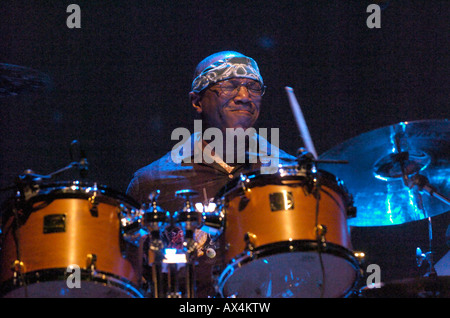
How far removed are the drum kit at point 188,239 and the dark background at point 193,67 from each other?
1584 mm

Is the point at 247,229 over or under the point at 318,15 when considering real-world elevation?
under

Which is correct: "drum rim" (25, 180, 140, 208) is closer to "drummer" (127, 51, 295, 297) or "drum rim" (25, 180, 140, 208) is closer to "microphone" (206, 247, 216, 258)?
"microphone" (206, 247, 216, 258)

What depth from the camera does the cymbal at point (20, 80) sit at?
290 cm

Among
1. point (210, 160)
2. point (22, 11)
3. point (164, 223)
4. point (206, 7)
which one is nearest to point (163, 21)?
point (206, 7)

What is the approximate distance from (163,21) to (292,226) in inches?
96.8

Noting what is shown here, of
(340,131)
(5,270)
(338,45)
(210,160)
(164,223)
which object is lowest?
(5,270)

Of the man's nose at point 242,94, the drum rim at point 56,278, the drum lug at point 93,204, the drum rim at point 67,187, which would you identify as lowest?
the drum rim at point 56,278

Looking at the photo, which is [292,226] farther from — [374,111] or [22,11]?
[22,11]

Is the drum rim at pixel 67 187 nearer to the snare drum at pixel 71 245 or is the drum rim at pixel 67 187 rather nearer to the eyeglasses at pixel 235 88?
the snare drum at pixel 71 245

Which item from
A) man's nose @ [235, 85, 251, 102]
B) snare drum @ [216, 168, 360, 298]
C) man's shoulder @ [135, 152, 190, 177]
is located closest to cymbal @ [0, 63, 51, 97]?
man's shoulder @ [135, 152, 190, 177]

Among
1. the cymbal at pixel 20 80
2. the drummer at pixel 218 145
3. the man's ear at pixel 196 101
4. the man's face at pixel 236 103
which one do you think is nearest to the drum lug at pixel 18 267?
the cymbal at pixel 20 80

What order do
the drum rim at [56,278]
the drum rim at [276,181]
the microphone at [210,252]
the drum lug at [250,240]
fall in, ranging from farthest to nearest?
1. the microphone at [210,252]
2. the drum rim at [276,181]
3. the drum lug at [250,240]
4. the drum rim at [56,278]
